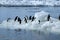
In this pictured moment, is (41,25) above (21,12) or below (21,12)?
above

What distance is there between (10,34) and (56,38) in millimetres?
3618

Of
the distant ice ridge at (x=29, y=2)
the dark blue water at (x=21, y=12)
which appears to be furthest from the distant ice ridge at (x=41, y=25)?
the distant ice ridge at (x=29, y=2)

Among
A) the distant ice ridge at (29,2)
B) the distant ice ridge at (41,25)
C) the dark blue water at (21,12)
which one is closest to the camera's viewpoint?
the distant ice ridge at (41,25)

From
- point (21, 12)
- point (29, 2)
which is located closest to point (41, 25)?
point (21, 12)

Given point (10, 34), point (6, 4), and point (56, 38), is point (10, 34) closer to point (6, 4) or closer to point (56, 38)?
point (56, 38)

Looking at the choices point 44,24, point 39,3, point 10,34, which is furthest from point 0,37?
point 39,3

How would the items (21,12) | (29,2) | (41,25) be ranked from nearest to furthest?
1. (41,25)
2. (21,12)
3. (29,2)

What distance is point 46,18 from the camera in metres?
25.4

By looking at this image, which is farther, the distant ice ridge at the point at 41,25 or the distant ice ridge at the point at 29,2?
the distant ice ridge at the point at 29,2

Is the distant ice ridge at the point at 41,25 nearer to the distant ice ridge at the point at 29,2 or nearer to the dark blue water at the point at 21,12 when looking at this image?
the dark blue water at the point at 21,12

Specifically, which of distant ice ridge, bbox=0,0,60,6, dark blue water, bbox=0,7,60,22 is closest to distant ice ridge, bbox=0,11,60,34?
dark blue water, bbox=0,7,60,22

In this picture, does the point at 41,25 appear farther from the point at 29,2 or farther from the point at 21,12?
the point at 29,2

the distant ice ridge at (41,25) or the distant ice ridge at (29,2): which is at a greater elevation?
the distant ice ridge at (41,25)

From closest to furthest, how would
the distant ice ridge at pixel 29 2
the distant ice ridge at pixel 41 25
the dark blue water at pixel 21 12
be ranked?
the distant ice ridge at pixel 41 25 < the dark blue water at pixel 21 12 < the distant ice ridge at pixel 29 2
